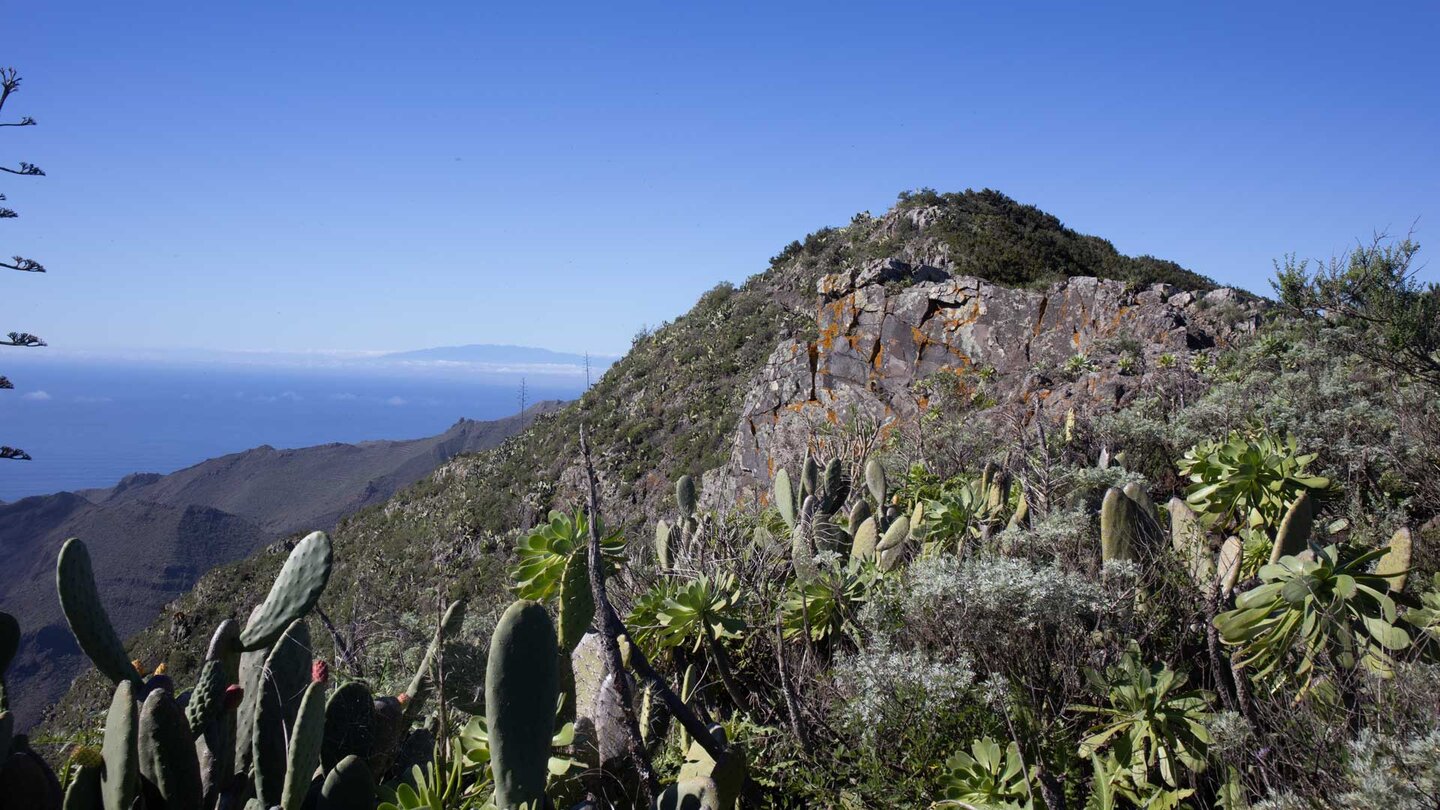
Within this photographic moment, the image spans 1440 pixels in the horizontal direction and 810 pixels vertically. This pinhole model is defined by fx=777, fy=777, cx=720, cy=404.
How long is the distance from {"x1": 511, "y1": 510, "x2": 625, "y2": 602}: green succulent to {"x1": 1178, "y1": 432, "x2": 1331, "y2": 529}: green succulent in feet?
8.27

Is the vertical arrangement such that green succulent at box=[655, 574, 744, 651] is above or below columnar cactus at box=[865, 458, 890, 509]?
below

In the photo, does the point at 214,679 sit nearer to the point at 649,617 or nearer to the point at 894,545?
the point at 649,617

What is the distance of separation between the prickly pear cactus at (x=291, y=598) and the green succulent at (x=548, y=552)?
0.65 metres

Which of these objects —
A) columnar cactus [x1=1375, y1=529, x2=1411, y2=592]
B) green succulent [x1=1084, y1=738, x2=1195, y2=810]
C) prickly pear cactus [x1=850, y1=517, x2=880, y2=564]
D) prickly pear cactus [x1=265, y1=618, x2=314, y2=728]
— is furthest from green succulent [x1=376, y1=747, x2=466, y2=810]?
columnar cactus [x1=1375, y1=529, x2=1411, y2=592]

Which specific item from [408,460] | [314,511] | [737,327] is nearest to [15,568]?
[314,511]

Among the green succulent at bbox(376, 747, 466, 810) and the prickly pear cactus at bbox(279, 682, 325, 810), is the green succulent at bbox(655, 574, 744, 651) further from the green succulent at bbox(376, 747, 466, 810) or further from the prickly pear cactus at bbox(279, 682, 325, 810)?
the prickly pear cactus at bbox(279, 682, 325, 810)

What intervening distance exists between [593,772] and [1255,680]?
2054 millimetres

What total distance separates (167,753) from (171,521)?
2129 inches

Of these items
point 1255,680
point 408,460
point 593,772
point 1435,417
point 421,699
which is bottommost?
point 408,460

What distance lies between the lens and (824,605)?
10.3 feet

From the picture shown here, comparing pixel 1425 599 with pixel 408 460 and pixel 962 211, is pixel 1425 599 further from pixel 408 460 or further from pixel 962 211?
pixel 408 460

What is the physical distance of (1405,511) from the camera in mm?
3994

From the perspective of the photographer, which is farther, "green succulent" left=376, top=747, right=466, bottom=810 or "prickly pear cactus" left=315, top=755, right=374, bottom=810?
"prickly pear cactus" left=315, top=755, right=374, bottom=810

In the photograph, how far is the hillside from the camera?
645 inches
